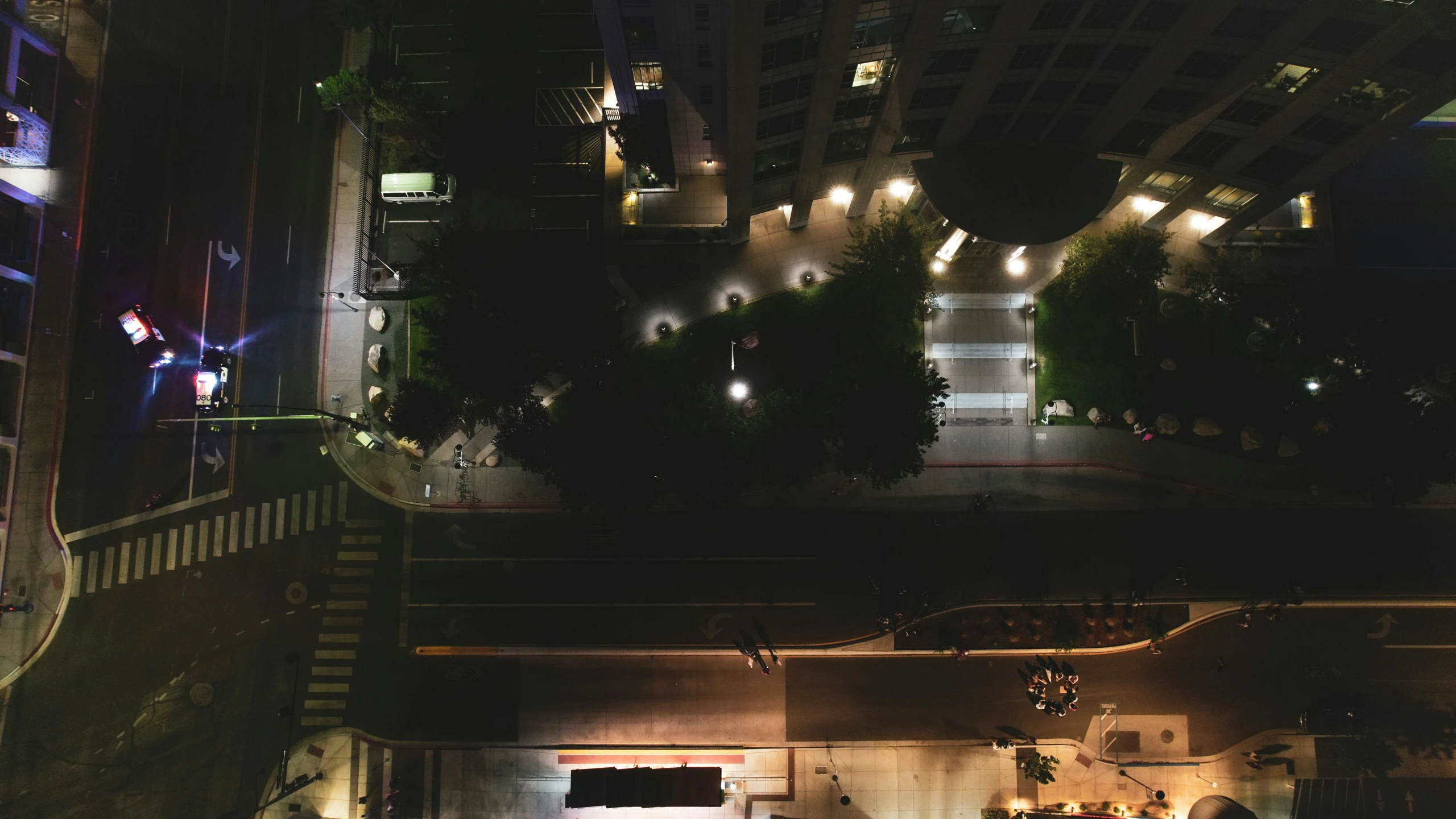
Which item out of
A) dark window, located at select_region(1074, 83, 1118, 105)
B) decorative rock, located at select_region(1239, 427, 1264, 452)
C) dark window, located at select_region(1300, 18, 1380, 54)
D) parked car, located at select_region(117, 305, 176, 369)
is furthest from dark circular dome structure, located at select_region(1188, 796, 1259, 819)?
parked car, located at select_region(117, 305, 176, 369)

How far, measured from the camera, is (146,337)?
4678 centimetres

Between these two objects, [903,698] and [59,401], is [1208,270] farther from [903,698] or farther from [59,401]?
[59,401]

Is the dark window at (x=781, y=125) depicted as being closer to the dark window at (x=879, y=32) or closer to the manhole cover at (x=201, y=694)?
the dark window at (x=879, y=32)

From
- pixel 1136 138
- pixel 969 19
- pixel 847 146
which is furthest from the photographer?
pixel 847 146

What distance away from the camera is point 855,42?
33.1 m

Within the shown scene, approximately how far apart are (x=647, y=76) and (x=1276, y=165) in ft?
125

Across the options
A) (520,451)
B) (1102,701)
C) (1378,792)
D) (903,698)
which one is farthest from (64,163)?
(1378,792)

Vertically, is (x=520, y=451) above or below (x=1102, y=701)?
above

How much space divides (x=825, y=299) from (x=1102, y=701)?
31.9 metres

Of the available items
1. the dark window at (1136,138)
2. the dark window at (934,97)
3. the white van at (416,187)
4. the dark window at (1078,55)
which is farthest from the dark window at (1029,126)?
the white van at (416,187)

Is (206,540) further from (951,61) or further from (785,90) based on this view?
(951,61)

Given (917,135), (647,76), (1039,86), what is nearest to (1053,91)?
(1039,86)

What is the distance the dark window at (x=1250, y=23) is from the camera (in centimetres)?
3181

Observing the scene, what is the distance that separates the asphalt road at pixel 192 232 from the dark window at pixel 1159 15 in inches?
2015
